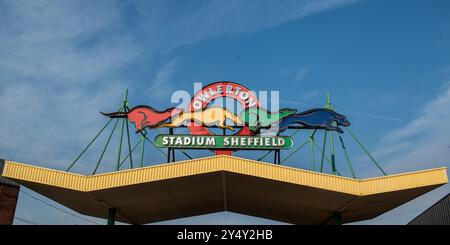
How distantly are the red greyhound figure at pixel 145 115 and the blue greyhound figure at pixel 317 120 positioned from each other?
722cm

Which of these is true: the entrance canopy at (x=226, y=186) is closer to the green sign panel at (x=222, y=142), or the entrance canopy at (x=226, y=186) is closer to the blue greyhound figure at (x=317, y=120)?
the green sign panel at (x=222, y=142)

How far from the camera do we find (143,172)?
78.4 feet

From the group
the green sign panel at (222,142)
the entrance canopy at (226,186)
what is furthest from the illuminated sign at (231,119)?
the entrance canopy at (226,186)

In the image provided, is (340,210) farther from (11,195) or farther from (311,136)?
(11,195)

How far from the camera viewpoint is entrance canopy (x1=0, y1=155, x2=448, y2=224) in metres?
23.6

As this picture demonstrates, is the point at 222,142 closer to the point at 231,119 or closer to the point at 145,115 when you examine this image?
the point at 231,119

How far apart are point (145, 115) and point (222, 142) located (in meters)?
5.84

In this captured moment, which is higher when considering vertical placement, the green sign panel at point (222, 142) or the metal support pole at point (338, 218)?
the green sign panel at point (222, 142)

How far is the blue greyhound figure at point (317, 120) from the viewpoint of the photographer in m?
30.4

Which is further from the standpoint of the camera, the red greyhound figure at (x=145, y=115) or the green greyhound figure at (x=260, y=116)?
the red greyhound figure at (x=145, y=115)

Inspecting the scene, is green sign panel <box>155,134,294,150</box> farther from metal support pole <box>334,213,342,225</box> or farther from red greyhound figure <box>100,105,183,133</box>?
metal support pole <box>334,213,342,225</box>

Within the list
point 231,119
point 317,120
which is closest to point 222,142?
point 231,119

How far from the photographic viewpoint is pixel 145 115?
30859mm
